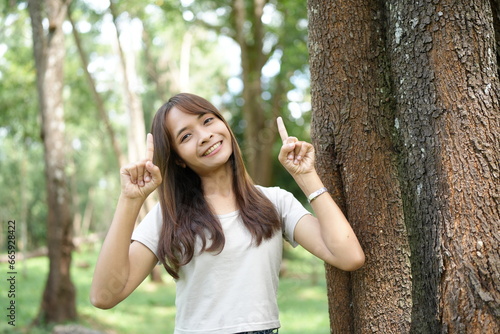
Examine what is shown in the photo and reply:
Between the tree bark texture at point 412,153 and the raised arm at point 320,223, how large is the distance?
12 cm

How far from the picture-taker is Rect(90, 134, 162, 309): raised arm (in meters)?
2.05

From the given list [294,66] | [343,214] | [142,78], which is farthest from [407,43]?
[142,78]

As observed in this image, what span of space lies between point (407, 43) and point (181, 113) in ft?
3.04

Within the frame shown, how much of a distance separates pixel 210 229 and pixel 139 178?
0.34 metres

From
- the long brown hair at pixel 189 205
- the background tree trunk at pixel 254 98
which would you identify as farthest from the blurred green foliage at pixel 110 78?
the long brown hair at pixel 189 205

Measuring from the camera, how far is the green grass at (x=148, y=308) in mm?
8961

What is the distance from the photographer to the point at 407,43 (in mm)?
2055

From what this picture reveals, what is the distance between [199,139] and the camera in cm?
227

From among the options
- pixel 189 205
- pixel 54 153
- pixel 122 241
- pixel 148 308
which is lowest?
pixel 148 308

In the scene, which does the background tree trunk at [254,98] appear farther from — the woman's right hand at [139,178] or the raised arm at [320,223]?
the woman's right hand at [139,178]

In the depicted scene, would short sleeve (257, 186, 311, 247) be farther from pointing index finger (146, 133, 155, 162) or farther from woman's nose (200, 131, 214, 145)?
pointing index finger (146, 133, 155, 162)

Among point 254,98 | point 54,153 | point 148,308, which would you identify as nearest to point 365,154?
point 54,153

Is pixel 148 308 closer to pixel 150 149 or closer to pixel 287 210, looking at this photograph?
pixel 287 210

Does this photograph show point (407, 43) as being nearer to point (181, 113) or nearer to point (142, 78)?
point (181, 113)
